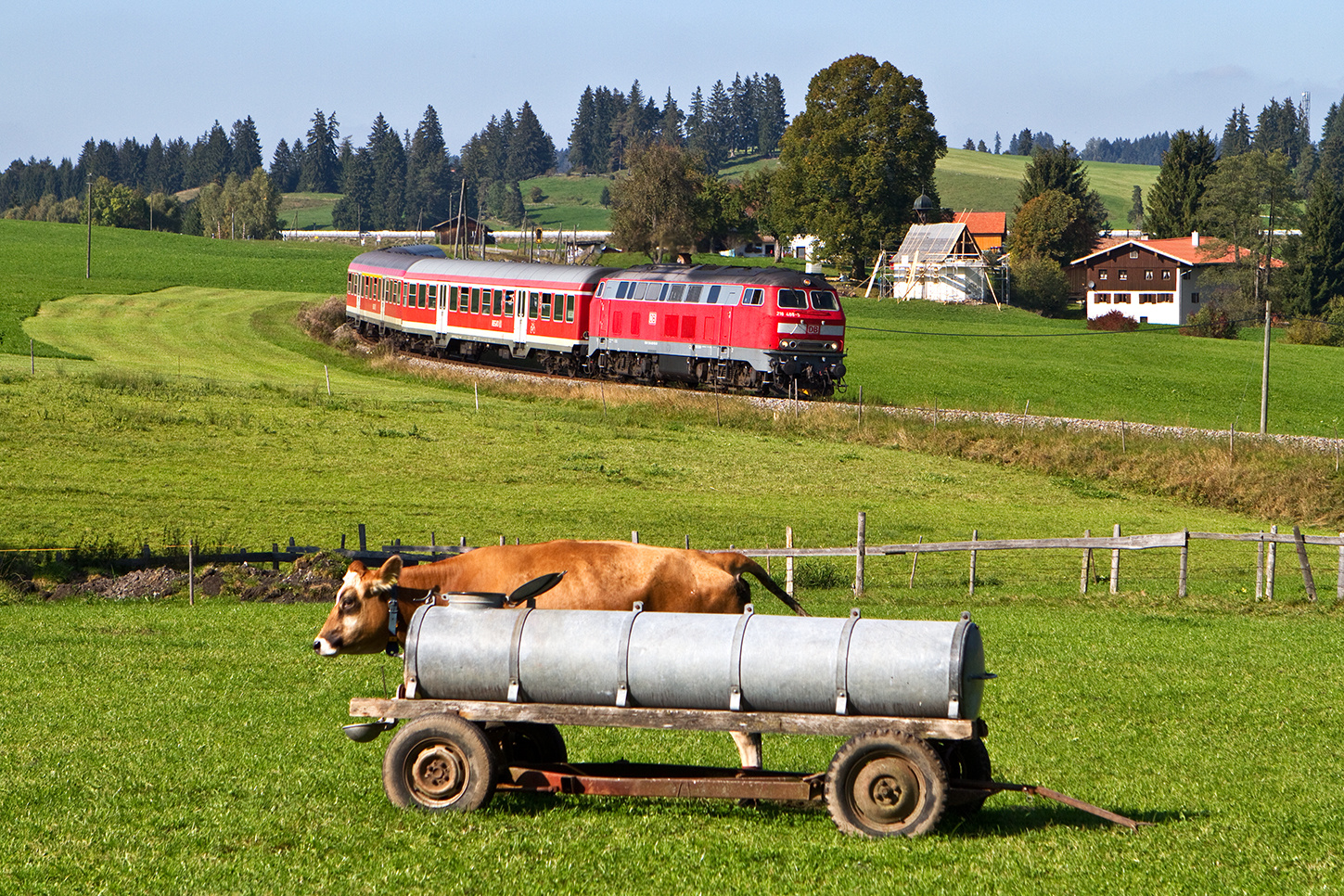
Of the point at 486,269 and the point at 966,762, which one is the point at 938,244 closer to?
the point at 486,269

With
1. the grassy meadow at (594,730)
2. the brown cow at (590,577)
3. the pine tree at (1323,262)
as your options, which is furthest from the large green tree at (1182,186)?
the brown cow at (590,577)

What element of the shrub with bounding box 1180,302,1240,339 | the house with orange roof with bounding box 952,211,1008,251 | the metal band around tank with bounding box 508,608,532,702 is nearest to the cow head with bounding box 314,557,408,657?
the metal band around tank with bounding box 508,608,532,702

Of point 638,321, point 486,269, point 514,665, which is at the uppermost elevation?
point 486,269

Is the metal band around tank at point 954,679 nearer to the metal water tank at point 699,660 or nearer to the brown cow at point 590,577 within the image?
the metal water tank at point 699,660

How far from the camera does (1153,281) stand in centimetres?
9562

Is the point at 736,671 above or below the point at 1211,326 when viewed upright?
below

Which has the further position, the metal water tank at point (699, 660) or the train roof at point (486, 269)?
the train roof at point (486, 269)

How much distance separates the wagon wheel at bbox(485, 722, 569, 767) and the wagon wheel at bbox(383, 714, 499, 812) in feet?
1.05

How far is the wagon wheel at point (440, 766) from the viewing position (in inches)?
326

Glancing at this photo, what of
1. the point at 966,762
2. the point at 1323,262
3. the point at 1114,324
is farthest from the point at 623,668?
the point at 1323,262

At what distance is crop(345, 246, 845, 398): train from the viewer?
43.4m

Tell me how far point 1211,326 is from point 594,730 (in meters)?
78.4

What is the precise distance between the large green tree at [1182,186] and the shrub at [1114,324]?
30.4 meters

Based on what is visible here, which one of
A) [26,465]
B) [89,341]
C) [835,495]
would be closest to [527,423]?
[835,495]
